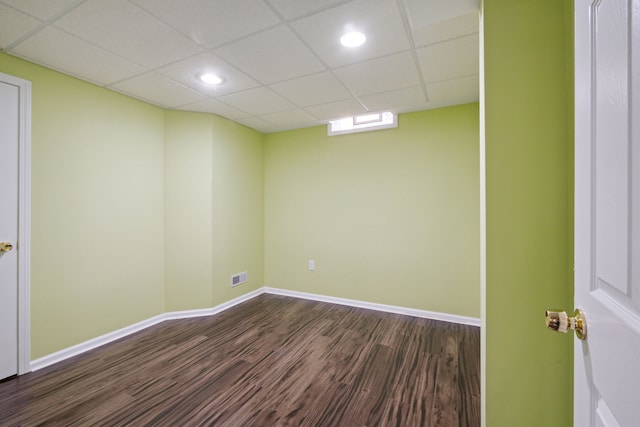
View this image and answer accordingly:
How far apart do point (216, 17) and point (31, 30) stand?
123 centimetres

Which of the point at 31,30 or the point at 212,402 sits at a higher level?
the point at 31,30

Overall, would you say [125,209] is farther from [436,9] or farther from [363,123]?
[436,9]

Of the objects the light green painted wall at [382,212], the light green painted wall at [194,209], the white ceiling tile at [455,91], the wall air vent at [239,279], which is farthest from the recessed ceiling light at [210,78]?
the wall air vent at [239,279]

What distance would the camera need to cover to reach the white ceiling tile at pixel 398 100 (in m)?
2.58

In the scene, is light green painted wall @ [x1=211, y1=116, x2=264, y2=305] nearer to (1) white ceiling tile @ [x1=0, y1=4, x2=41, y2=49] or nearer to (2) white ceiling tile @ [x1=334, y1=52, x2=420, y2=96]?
(1) white ceiling tile @ [x1=0, y1=4, x2=41, y2=49]

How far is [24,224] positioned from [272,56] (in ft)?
7.49

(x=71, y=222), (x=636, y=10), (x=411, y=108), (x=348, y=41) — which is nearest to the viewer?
(x=636, y=10)

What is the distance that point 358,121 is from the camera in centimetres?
351

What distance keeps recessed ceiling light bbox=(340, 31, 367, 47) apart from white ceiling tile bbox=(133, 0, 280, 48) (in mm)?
455

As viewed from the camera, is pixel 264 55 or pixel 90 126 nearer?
pixel 264 55

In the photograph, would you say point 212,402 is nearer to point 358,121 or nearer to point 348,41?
point 348,41

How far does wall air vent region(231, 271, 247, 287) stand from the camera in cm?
348

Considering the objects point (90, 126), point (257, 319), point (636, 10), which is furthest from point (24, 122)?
point (636, 10)

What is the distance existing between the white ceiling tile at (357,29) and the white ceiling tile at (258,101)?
2.76 feet
